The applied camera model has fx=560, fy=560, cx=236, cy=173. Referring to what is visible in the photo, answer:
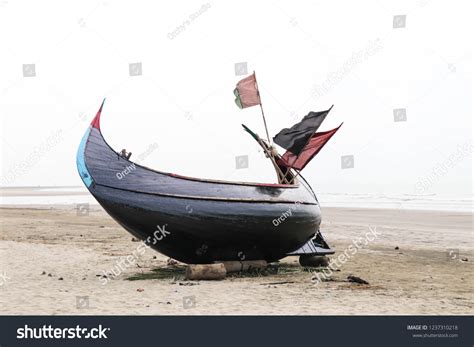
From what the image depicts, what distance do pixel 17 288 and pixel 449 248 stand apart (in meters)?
13.8

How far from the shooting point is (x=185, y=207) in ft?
34.6

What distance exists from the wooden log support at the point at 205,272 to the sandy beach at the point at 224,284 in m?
0.16

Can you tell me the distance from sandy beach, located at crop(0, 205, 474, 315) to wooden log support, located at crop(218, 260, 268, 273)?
0.54 ft

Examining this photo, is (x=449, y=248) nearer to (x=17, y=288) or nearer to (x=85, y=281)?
(x=85, y=281)

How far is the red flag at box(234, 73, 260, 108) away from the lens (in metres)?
13.5

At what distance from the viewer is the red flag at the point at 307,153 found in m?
12.5

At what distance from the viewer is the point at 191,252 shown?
1111 cm

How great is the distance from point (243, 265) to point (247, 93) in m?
4.28

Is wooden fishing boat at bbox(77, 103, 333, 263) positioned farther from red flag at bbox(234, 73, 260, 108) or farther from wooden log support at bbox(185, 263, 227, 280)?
red flag at bbox(234, 73, 260, 108)

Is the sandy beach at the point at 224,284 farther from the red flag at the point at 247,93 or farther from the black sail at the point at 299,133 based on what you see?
the red flag at the point at 247,93
